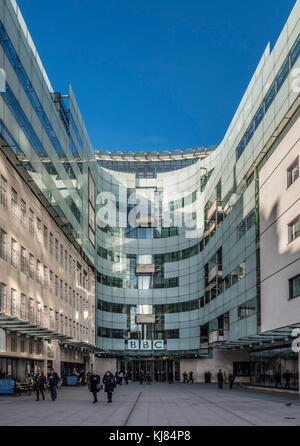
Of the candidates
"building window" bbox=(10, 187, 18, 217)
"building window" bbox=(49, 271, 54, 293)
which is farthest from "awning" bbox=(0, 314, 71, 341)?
"building window" bbox=(10, 187, 18, 217)

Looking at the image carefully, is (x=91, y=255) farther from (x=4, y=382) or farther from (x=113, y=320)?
(x=4, y=382)

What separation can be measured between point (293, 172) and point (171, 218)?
151ft

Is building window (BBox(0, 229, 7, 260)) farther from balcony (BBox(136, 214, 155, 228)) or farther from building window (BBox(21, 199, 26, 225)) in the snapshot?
balcony (BBox(136, 214, 155, 228))

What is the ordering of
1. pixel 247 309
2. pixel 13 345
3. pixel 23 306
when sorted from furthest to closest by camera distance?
pixel 247 309 → pixel 23 306 → pixel 13 345

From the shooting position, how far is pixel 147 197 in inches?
3248

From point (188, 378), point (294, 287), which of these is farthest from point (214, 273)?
point (294, 287)

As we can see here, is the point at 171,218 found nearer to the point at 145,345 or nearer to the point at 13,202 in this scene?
the point at 145,345

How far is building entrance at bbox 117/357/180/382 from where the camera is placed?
8044 cm

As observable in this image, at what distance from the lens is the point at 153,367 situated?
81938 millimetres

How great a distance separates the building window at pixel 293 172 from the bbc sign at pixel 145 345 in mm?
47547

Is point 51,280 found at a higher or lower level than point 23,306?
higher

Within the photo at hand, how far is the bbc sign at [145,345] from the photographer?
259ft
